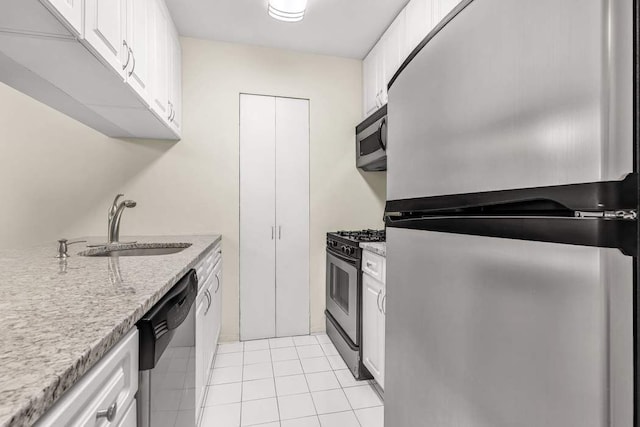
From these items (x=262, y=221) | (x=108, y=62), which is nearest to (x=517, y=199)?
(x=108, y=62)

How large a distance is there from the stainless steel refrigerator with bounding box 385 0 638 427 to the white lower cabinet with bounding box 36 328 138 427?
70 centimetres

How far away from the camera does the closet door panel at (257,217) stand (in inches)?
107

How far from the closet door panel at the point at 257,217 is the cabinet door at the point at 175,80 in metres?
0.50

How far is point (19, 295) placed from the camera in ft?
2.44

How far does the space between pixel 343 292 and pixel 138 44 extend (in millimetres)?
2014

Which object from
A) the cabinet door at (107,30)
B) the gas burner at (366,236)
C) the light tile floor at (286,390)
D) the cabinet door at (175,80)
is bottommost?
the light tile floor at (286,390)

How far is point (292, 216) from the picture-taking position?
2809 millimetres

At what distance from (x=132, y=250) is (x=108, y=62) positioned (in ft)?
3.98

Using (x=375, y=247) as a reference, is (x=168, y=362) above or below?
below

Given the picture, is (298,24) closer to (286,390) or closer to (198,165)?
(198,165)

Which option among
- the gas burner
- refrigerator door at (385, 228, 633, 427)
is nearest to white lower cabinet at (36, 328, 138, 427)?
refrigerator door at (385, 228, 633, 427)

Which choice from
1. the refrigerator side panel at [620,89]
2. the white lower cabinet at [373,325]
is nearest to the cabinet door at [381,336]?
the white lower cabinet at [373,325]

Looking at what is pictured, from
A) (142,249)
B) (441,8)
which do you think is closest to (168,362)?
(142,249)

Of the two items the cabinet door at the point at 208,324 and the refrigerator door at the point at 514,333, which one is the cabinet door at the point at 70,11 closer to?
the refrigerator door at the point at 514,333
